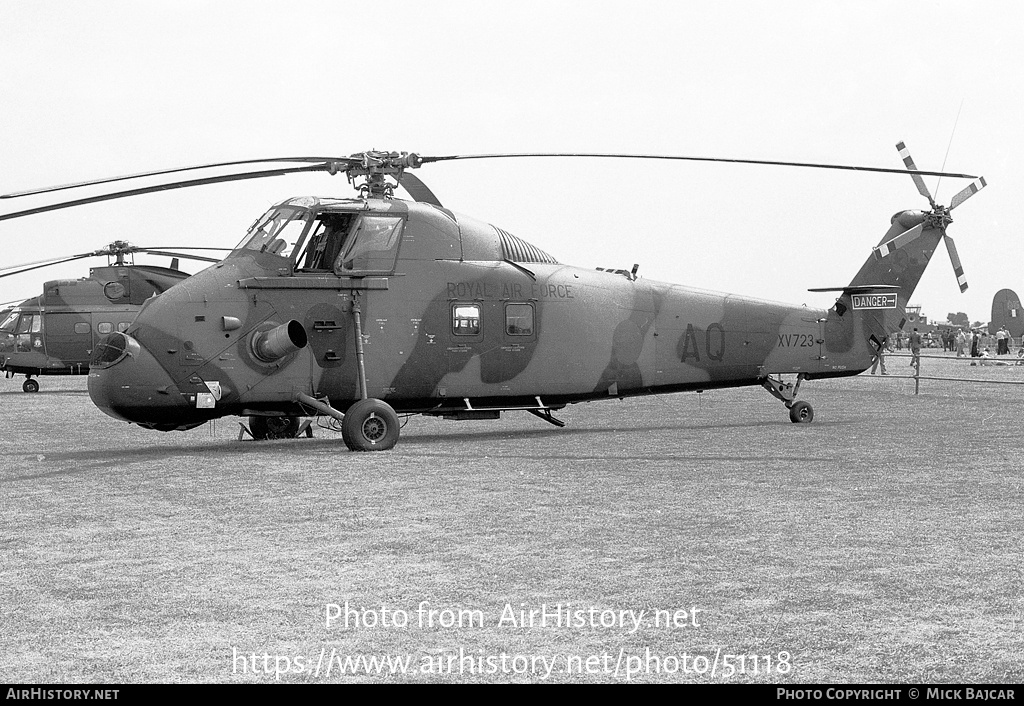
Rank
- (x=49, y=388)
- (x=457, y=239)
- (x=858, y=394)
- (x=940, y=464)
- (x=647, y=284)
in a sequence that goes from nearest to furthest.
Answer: (x=940, y=464)
(x=457, y=239)
(x=647, y=284)
(x=858, y=394)
(x=49, y=388)

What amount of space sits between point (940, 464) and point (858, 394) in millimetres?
18013

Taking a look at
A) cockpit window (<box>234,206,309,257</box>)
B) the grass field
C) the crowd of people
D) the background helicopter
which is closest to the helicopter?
the crowd of people

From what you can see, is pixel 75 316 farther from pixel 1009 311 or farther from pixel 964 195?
pixel 1009 311

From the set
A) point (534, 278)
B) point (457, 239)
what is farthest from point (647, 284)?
point (457, 239)

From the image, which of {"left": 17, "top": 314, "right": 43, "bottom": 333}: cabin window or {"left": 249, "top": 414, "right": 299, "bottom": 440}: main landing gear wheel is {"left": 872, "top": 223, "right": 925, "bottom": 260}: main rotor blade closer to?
{"left": 249, "top": 414, "right": 299, "bottom": 440}: main landing gear wheel

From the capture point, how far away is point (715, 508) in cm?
1035

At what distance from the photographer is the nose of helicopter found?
1574 centimetres

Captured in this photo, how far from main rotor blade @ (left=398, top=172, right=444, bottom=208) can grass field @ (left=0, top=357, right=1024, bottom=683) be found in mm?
4425

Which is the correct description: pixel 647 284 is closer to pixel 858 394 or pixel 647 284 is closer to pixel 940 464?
pixel 940 464

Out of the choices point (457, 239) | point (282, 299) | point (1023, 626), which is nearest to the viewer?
point (1023, 626)

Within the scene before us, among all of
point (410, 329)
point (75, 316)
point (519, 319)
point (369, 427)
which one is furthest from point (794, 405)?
point (75, 316)

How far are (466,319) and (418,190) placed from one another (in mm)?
2270

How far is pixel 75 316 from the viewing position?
3816 cm

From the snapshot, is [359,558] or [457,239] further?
[457,239]
